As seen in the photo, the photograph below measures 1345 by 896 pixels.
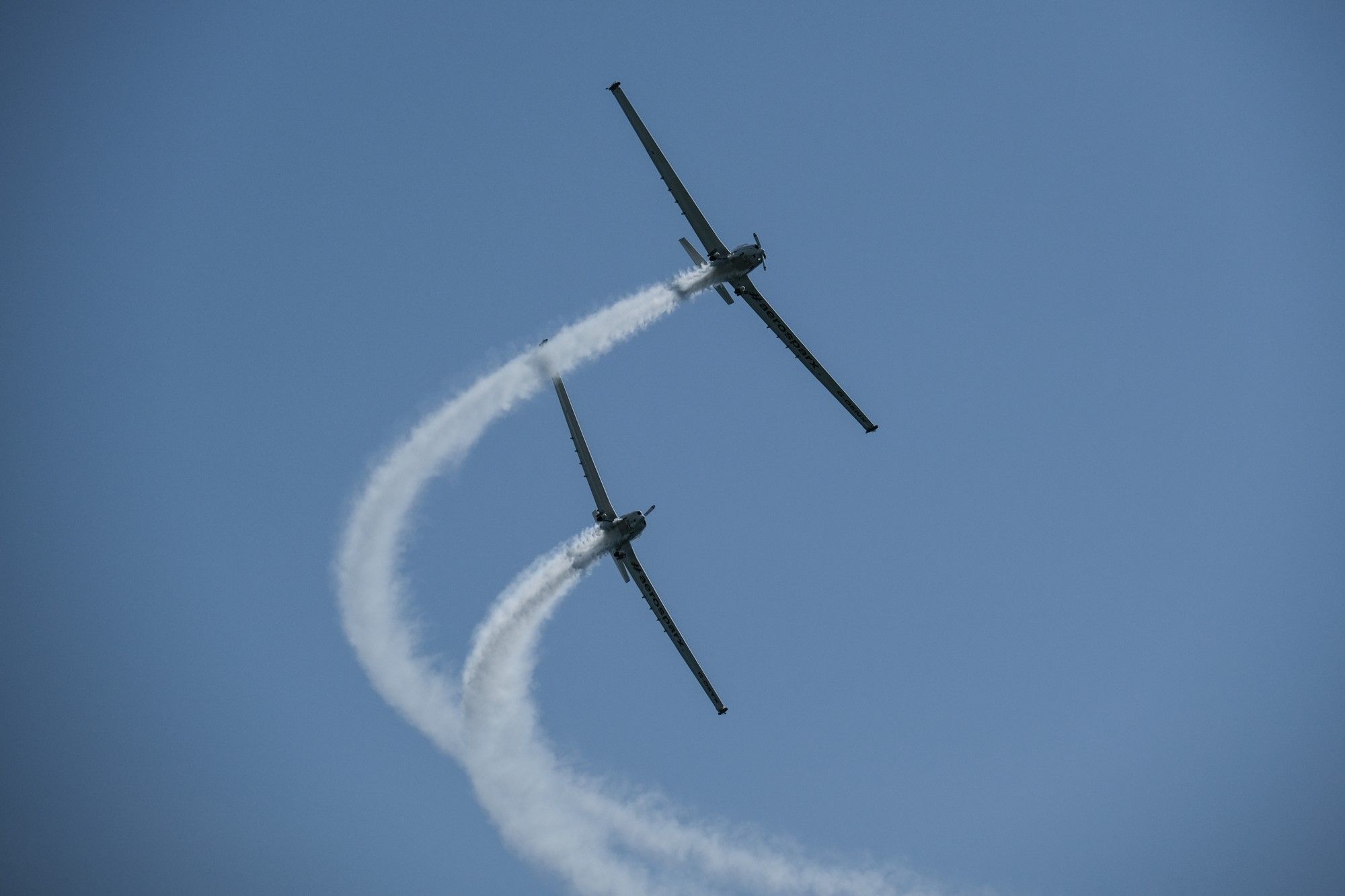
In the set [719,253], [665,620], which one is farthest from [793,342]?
[665,620]

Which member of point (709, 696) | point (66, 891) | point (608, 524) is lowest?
point (709, 696)

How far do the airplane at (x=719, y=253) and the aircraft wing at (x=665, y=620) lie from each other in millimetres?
14214

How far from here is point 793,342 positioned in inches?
2335

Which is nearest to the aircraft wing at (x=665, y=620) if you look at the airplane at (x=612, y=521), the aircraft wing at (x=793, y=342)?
the airplane at (x=612, y=521)

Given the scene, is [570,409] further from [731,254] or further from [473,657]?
[473,657]

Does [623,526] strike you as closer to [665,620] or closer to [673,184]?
[665,620]

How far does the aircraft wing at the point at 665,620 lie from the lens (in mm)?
58188

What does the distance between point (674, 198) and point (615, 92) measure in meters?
6.28

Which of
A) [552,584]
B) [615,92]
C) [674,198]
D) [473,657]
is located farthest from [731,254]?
[473,657]

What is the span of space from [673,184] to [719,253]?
4.23 m

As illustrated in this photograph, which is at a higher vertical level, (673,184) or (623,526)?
(673,184)

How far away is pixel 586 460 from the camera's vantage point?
55.5 m

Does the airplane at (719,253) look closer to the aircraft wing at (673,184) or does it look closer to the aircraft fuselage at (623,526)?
the aircraft wing at (673,184)

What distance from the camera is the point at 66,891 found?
126312 millimetres
